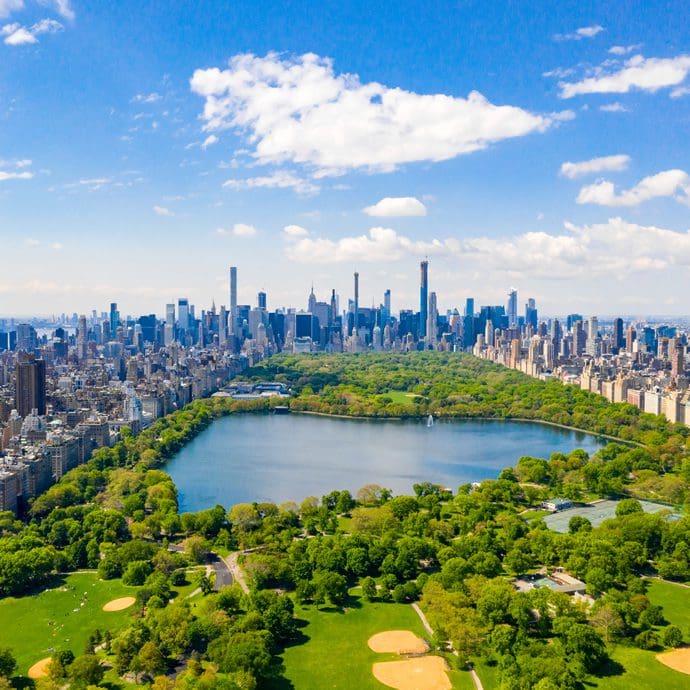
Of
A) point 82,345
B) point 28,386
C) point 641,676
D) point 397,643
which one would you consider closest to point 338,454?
point 28,386

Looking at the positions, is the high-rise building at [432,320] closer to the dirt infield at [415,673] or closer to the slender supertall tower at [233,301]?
the slender supertall tower at [233,301]

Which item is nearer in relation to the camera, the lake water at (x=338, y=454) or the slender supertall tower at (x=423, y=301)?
the lake water at (x=338, y=454)

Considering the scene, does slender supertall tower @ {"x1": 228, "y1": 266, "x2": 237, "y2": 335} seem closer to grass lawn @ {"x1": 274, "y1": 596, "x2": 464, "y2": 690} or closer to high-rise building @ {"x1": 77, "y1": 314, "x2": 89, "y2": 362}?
high-rise building @ {"x1": 77, "y1": 314, "x2": 89, "y2": 362}

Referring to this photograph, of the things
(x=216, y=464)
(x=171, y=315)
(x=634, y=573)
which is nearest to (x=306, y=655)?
(x=634, y=573)

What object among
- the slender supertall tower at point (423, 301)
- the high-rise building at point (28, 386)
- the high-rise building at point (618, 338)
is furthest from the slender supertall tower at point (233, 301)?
the high-rise building at point (28, 386)

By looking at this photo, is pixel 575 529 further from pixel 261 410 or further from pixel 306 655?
pixel 261 410

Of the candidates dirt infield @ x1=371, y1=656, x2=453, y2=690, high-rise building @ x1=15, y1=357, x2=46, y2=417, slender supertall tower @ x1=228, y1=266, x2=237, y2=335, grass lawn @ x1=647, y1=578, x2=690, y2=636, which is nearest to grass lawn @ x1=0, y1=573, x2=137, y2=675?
dirt infield @ x1=371, y1=656, x2=453, y2=690

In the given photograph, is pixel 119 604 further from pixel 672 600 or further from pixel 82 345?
pixel 82 345
